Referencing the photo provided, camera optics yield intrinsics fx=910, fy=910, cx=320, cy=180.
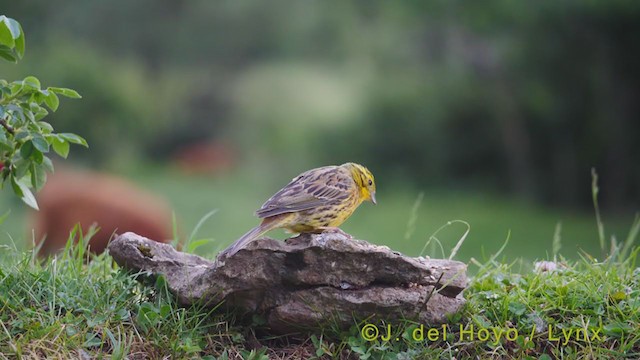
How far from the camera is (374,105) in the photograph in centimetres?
1642

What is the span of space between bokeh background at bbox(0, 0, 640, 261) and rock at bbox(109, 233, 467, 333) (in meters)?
6.24

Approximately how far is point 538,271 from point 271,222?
145cm

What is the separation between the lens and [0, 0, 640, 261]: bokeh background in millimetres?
14086

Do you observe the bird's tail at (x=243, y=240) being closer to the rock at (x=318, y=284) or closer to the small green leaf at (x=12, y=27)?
the rock at (x=318, y=284)

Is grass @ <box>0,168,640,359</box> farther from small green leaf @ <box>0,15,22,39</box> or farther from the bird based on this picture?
small green leaf @ <box>0,15,22,39</box>

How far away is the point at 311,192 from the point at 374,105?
11.9 m

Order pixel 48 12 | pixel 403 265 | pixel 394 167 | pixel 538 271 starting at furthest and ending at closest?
pixel 48 12 < pixel 394 167 < pixel 538 271 < pixel 403 265

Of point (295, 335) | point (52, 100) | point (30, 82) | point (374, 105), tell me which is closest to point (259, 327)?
point (295, 335)

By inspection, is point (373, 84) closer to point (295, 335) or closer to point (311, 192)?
point (311, 192)

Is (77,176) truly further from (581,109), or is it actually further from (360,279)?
(360,279)

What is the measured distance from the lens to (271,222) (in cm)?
451

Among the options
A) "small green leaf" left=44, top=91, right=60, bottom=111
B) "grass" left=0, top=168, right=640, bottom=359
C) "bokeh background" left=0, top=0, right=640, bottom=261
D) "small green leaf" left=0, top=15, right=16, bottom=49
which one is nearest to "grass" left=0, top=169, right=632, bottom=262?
"bokeh background" left=0, top=0, right=640, bottom=261

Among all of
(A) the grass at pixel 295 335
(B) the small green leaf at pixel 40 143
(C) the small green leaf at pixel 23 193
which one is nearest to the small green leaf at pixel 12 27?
(B) the small green leaf at pixel 40 143

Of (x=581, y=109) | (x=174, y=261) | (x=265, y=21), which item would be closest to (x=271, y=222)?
(x=174, y=261)
